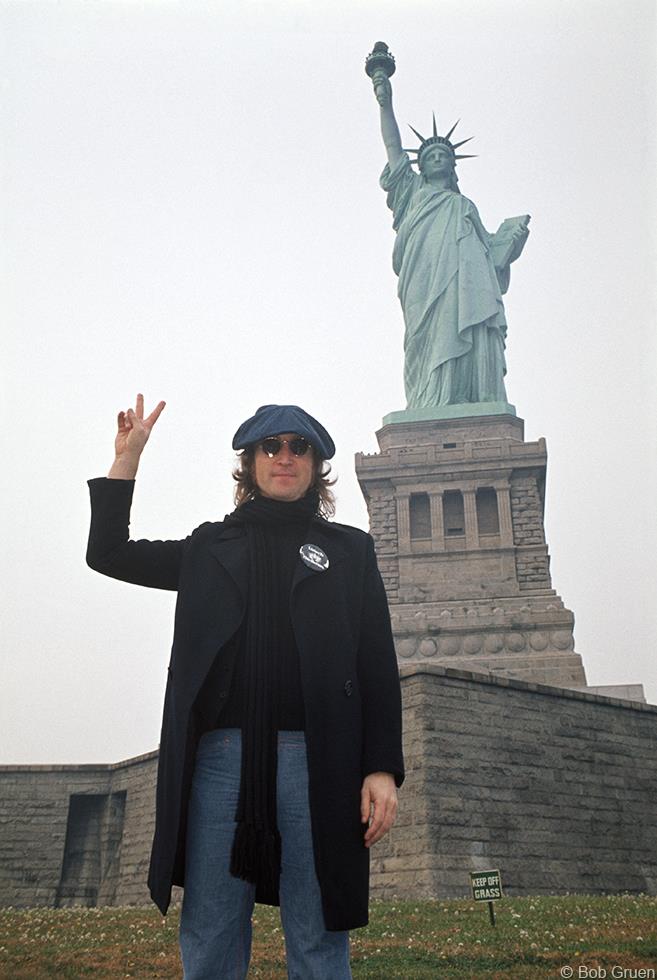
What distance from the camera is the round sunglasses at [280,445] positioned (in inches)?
150

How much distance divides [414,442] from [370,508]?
9.51ft

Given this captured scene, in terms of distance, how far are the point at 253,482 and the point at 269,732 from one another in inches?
44.1

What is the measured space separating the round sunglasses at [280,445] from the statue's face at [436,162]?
125 ft

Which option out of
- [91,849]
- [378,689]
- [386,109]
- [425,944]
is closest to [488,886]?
[425,944]

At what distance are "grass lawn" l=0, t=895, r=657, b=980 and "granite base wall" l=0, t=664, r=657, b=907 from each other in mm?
3147

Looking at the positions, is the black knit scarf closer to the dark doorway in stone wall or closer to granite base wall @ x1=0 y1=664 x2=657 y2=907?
granite base wall @ x1=0 y1=664 x2=657 y2=907

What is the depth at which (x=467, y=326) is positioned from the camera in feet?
120

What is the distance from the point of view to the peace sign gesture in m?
3.79

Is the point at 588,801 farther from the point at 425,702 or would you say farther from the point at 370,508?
the point at 370,508

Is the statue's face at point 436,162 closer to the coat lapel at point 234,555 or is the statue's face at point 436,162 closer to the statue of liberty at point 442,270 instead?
the statue of liberty at point 442,270

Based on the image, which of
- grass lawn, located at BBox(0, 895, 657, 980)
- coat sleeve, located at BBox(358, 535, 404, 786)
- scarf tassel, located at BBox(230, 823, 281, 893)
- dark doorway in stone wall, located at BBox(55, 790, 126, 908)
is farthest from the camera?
dark doorway in stone wall, located at BBox(55, 790, 126, 908)

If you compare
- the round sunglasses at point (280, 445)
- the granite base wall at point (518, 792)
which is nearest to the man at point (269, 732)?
the round sunglasses at point (280, 445)

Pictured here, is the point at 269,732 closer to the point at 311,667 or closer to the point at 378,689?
the point at 311,667

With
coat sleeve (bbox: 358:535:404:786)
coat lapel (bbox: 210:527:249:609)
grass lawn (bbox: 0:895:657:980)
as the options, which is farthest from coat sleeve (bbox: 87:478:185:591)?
grass lawn (bbox: 0:895:657:980)
